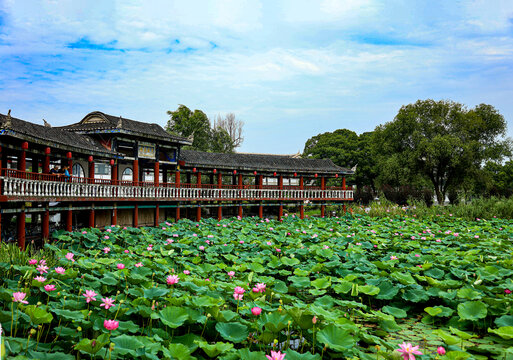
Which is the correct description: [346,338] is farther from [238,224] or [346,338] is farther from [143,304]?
[238,224]

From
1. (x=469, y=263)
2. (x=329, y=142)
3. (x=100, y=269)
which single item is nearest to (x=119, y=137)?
(x=100, y=269)

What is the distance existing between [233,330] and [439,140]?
85.2ft

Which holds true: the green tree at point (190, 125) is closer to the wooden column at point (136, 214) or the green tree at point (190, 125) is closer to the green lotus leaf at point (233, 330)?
the wooden column at point (136, 214)

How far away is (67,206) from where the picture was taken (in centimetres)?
1067

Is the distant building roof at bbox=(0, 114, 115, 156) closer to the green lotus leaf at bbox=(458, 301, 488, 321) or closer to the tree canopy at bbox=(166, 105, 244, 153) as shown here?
the green lotus leaf at bbox=(458, 301, 488, 321)

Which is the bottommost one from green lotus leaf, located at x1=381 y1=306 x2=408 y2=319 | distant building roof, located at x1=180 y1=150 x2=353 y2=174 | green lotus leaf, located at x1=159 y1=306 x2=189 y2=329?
green lotus leaf, located at x1=381 y1=306 x2=408 y2=319

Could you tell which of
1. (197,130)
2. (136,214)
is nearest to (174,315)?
(136,214)

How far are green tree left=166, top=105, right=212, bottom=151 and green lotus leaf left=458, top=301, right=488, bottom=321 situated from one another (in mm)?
25240

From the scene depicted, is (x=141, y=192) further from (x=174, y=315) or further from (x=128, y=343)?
(x=128, y=343)

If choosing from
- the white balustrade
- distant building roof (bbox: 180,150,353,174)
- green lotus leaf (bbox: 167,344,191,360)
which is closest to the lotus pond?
green lotus leaf (bbox: 167,344,191,360)

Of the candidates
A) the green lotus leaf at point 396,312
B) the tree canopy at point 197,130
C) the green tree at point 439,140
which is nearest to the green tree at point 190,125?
the tree canopy at point 197,130

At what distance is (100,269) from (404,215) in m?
16.7

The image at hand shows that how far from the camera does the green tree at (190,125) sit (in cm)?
2817

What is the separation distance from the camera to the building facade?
882 cm
